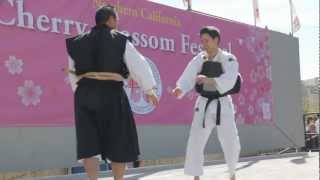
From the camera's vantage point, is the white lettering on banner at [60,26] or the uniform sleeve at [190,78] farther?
the white lettering on banner at [60,26]

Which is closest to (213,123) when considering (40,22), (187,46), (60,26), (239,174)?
(239,174)

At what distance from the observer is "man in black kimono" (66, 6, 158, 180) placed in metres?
4.33

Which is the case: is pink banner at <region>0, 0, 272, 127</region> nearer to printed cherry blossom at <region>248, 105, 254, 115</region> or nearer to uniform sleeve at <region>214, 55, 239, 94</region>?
printed cherry blossom at <region>248, 105, 254, 115</region>

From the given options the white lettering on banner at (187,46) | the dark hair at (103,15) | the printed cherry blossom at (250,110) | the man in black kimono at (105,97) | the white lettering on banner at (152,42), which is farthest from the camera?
the printed cherry blossom at (250,110)

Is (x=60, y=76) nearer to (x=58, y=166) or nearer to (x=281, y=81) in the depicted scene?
(x=58, y=166)

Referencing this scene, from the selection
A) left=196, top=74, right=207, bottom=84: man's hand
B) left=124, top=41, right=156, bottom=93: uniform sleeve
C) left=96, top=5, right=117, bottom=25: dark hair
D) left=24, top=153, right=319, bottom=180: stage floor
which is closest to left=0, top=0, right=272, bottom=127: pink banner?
left=24, top=153, right=319, bottom=180: stage floor

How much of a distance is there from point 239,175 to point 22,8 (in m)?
3.49

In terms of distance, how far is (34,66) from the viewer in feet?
25.8

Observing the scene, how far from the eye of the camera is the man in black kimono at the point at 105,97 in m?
4.33

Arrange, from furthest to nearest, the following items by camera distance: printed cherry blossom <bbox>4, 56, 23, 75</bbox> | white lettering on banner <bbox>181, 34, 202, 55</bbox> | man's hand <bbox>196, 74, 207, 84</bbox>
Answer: white lettering on banner <bbox>181, 34, 202, 55</bbox> → printed cherry blossom <bbox>4, 56, 23, 75</bbox> → man's hand <bbox>196, 74, 207, 84</bbox>

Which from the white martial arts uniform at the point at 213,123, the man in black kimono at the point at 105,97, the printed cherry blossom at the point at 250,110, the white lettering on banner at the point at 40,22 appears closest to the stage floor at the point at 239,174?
the white martial arts uniform at the point at 213,123

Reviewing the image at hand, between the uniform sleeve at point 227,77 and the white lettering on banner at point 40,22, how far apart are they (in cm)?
321

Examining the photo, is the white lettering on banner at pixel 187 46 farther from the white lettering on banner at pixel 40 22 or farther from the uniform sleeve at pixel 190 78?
the uniform sleeve at pixel 190 78

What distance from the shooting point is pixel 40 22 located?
8000mm
